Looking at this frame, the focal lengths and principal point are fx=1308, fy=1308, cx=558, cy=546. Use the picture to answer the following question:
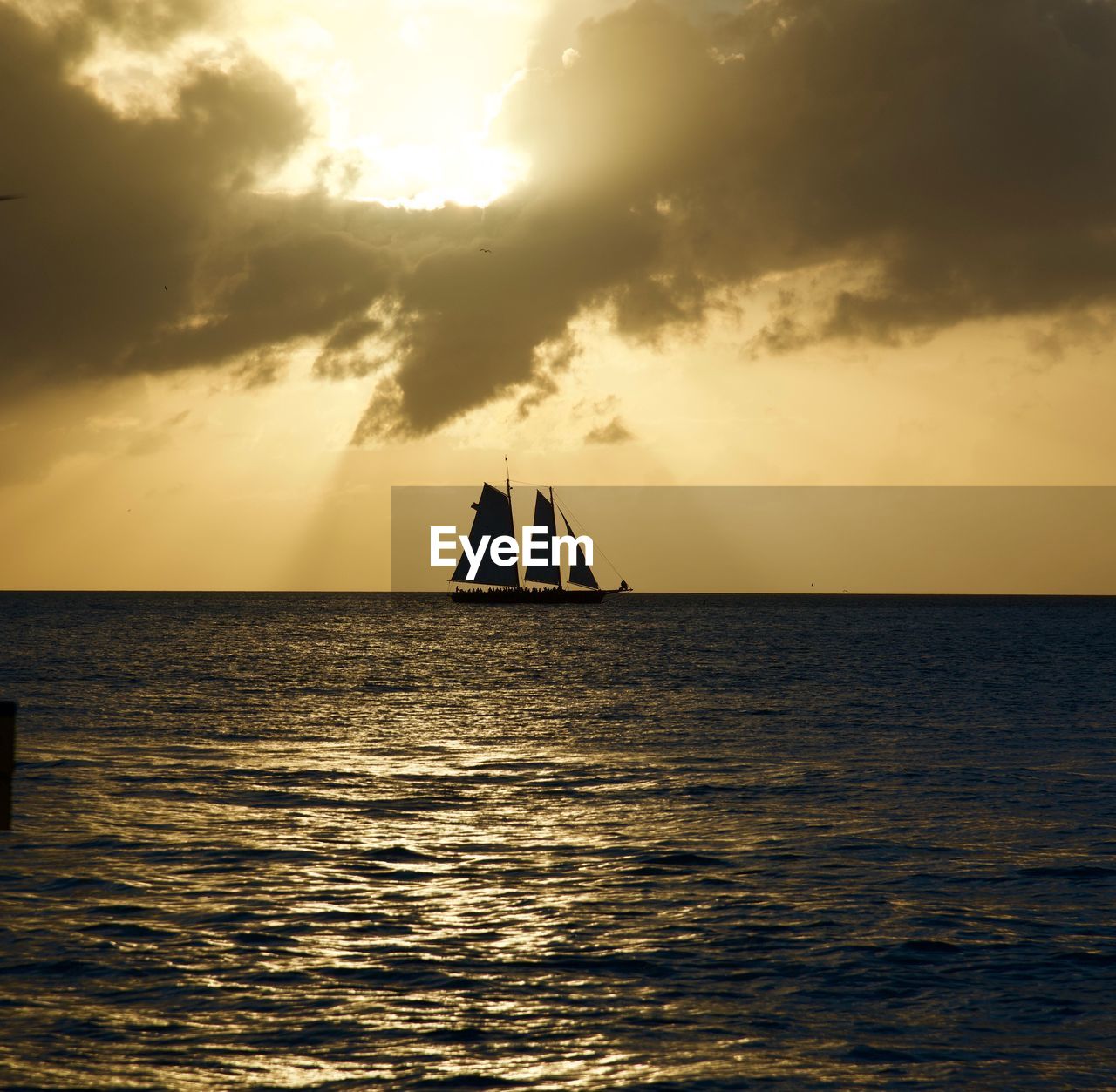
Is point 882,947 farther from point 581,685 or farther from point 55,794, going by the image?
point 581,685

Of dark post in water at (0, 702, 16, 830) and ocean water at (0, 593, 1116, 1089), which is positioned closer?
dark post in water at (0, 702, 16, 830)

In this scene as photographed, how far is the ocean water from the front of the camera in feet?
50.3

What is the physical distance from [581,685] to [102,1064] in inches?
2678

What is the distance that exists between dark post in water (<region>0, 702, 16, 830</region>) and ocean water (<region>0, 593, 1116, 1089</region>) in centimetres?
714

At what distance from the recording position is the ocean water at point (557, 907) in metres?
15.3

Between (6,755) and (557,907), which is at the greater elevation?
(6,755)

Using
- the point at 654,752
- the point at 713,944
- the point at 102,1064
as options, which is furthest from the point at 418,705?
the point at 102,1064

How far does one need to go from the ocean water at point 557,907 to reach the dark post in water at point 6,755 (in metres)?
7.14

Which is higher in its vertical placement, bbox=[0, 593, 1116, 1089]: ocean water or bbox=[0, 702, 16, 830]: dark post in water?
bbox=[0, 702, 16, 830]: dark post in water

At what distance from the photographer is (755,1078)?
574 inches

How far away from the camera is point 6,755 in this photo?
8297 mm

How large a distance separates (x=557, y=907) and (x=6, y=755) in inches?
595

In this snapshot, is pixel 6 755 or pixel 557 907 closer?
pixel 6 755

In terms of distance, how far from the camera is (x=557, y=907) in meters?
22.2
